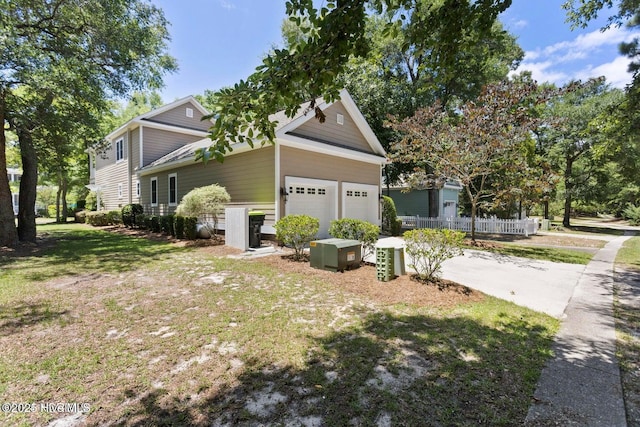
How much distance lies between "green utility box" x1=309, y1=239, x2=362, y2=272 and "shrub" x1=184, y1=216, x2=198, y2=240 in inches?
247

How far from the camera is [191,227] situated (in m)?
11.5

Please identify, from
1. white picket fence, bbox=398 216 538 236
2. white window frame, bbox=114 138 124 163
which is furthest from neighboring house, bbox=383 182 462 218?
white window frame, bbox=114 138 124 163

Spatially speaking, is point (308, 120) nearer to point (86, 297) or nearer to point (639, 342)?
point (86, 297)

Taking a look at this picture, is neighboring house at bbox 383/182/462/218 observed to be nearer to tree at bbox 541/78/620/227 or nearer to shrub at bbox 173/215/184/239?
tree at bbox 541/78/620/227

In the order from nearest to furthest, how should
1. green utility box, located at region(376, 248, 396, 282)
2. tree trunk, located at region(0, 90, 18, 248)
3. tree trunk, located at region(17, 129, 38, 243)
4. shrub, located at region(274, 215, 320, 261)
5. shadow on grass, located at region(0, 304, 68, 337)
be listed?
shadow on grass, located at region(0, 304, 68, 337) → green utility box, located at region(376, 248, 396, 282) → shrub, located at region(274, 215, 320, 261) → tree trunk, located at region(0, 90, 18, 248) → tree trunk, located at region(17, 129, 38, 243)

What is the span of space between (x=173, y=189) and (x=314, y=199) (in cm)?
836

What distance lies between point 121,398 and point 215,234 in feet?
32.7

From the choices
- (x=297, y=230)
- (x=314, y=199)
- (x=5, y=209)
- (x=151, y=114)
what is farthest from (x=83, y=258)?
(x=151, y=114)

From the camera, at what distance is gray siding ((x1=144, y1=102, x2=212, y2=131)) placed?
61.4 ft

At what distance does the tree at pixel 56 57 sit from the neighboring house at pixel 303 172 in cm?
426

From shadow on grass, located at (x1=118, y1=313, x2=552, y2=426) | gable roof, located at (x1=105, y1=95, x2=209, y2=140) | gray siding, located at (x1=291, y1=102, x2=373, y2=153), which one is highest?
gable roof, located at (x1=105, y1=95, x2=209, y2=140)

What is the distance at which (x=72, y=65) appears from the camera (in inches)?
393

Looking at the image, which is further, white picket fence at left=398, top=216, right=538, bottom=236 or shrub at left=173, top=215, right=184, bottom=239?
white picket fence at left=398, top=216, right=538, bottom=236

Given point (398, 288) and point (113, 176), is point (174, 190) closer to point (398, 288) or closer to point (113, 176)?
point (113, 176)
